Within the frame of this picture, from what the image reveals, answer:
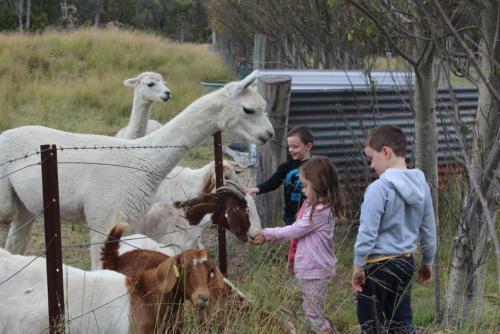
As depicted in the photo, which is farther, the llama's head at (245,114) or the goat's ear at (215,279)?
the llama's head at (245,114)

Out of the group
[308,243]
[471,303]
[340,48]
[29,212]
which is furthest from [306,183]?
[340,48]

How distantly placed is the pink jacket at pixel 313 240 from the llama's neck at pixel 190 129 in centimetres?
150

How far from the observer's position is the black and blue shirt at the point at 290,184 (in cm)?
643

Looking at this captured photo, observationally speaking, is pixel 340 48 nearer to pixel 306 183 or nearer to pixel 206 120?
pixel 206 120

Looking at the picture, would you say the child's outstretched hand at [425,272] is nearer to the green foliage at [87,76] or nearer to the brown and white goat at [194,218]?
the brown and white goat at [194,218]

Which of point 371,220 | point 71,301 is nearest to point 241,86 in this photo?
point 371,220

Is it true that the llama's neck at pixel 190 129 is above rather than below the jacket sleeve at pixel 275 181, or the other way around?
above

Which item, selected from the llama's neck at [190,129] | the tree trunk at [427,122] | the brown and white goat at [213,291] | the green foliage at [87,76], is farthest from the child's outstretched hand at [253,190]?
the green foliage at [87,76]

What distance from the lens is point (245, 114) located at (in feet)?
21.1

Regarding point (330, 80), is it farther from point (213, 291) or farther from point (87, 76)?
point (87, 76)

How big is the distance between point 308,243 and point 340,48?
10234 mm

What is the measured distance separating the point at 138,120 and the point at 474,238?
246 inches

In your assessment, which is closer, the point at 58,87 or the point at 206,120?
the point at 206,120

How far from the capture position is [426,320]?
5.71 metres
